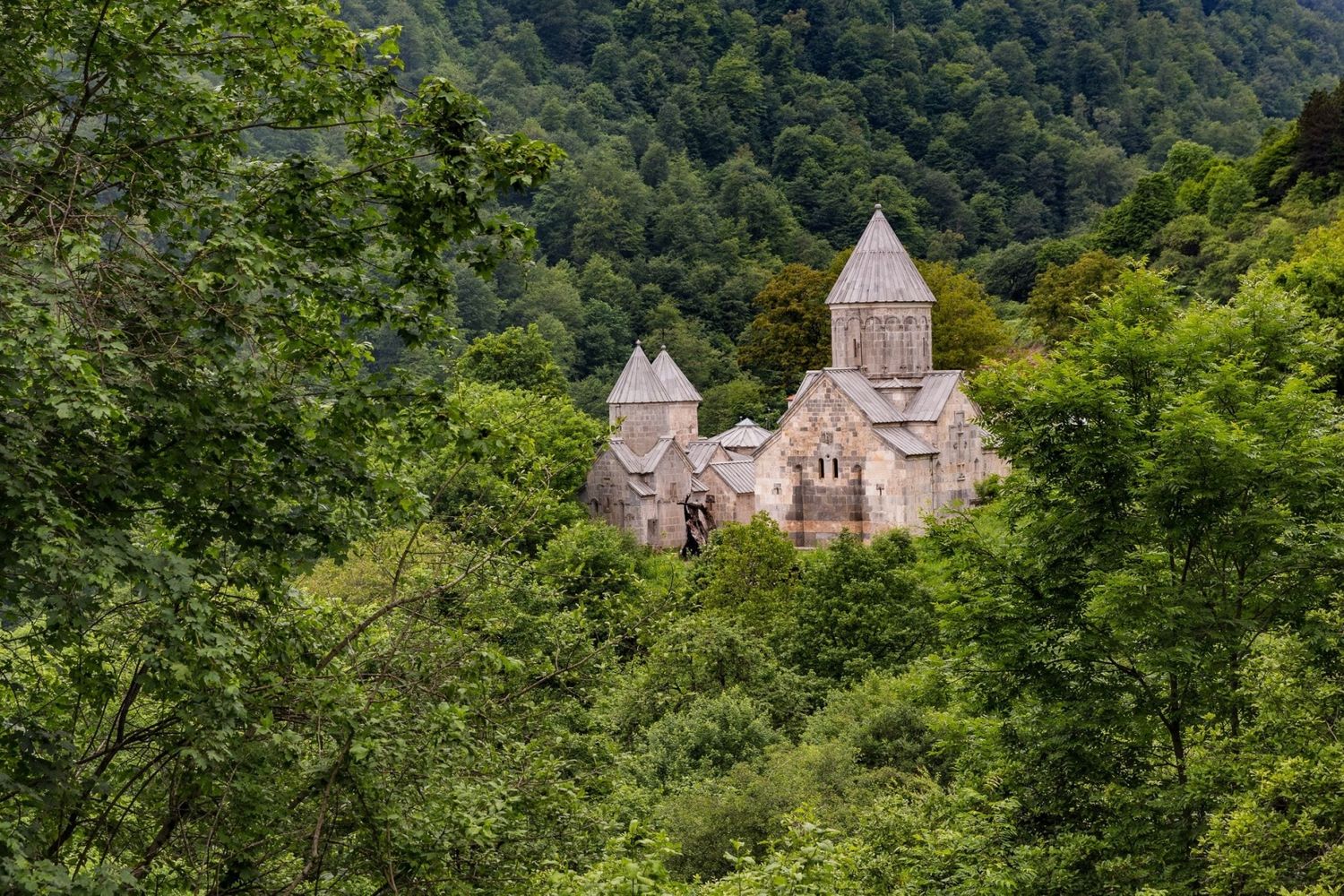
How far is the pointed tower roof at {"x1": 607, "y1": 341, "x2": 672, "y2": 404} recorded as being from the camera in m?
43.4

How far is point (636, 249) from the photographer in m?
77.1

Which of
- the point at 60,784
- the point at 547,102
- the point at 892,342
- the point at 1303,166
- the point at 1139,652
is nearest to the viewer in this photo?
the point at 60,784

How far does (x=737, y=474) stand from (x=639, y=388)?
3.82 meters

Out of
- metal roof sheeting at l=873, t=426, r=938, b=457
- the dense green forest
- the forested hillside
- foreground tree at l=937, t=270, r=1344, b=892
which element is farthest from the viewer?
the forested hillside

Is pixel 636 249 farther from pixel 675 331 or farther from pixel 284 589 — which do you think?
pixel 284 589

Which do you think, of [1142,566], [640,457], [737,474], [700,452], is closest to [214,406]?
[1142,566]

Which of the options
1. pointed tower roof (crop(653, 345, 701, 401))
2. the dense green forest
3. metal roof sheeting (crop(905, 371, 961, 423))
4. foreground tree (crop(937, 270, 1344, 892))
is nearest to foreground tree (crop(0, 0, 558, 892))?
the dense green forest

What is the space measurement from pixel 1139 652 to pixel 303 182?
7785 millimetres

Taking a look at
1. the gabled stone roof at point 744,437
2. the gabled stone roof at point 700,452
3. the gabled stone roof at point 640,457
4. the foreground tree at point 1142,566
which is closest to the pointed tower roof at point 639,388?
A: the gabled stone roof at point 640,457

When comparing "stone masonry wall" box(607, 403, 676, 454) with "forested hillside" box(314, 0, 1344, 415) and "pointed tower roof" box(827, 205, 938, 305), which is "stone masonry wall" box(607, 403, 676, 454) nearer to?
"pointed tower roof" box(827, 205, 938, 305)

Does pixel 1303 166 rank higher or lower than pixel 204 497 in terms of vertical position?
higher

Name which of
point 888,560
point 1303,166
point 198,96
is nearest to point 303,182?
point 198,96

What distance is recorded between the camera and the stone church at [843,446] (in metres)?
37.2

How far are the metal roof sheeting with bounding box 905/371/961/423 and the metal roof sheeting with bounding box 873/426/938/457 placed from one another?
461mm
